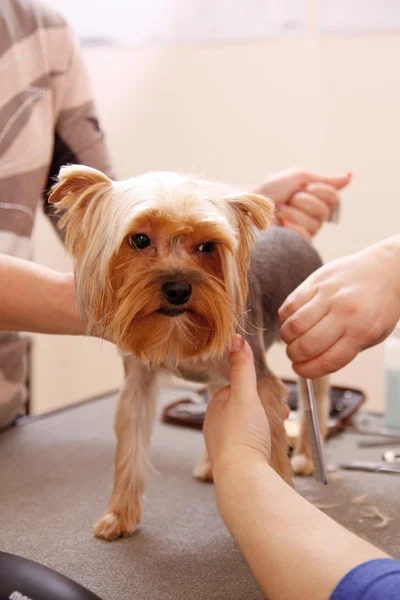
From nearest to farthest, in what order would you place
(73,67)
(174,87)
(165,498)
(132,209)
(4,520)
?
(132,209), (4,520), (165,498), (73,67), (174,87)

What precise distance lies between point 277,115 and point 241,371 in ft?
5.70

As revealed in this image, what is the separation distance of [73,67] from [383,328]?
963 millimetres

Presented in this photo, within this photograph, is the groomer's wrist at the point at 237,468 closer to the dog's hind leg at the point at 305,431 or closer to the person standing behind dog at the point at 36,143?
the dog's hind leg at the point at 305,431

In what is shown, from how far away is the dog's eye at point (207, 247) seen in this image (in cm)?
91

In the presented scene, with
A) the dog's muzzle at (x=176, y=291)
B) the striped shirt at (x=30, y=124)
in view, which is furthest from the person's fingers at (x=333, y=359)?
the striped shirt at (x=30, y=124)

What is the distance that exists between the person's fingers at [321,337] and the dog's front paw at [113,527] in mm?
376

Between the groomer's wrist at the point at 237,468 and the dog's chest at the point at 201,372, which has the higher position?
the groomer's wrist at the point at 237,468

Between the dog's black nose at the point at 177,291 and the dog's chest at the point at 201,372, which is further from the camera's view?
the dog's chest at the point at 201,372

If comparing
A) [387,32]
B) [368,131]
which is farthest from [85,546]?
[387,32]

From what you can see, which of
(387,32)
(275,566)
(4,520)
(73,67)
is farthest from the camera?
(387,32)

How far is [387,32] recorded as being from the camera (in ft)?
7.20

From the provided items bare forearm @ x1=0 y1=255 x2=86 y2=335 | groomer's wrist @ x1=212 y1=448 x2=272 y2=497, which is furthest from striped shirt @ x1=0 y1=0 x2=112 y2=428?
groomer's wrist @ x1=212 y1=448 x2=272 y2=497

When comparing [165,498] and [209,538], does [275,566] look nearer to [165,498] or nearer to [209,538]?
[209,538]

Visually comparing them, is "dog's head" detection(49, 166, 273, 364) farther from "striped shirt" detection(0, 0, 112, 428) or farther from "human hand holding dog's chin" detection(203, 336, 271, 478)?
A: "striped shirt" detection(0, 0, 112, 428)
